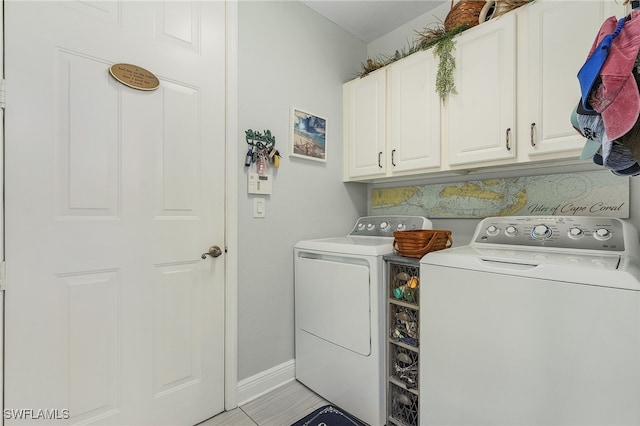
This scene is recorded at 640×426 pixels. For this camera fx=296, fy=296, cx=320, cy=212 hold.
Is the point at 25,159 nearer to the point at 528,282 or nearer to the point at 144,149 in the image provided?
the point at 144,149

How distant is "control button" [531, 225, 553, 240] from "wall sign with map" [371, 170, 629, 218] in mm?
259

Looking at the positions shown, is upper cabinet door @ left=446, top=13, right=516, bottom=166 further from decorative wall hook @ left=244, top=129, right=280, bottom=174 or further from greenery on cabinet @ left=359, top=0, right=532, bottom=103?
decorative wall hook @ left=244, top=129, right=280, bottom=174

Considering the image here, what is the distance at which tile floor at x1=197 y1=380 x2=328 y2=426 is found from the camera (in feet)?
5.37

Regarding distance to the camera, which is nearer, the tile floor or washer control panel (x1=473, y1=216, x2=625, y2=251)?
washer control panel (x1=473, y1=216, x2=625, y2=251)

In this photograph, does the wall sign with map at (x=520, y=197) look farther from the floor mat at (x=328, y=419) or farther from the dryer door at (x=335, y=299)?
the floor mat at (x=328, y=419)

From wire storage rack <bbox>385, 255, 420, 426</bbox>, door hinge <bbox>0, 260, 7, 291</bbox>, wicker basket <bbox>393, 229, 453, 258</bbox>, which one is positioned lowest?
wire storage rack <bbox>385, 255, 420, 426</bbox>

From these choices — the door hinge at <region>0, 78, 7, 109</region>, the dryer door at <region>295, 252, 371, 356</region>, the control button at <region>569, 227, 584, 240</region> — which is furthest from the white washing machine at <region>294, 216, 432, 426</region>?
the door hinge at <region>0, 78, 7, 109</region>

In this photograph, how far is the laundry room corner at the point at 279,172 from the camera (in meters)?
1.82

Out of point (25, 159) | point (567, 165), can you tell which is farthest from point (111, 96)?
point (567, 165)

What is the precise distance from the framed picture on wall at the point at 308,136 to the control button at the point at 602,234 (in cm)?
160

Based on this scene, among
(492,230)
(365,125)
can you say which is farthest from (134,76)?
(492,230)

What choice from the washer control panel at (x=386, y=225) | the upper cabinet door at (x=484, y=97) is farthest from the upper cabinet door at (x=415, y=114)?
the washer control panel at (x=386, y=225)

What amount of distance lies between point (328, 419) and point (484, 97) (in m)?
1.96

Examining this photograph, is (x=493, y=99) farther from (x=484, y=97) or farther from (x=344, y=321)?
(x=344, y=321)
